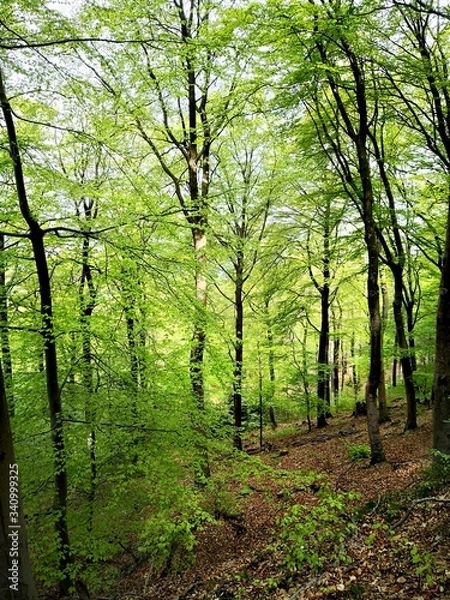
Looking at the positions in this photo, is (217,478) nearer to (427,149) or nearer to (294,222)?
(427,149)

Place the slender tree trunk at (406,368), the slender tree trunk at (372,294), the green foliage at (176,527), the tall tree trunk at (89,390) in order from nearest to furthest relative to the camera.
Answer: the green foliage at (176,527) → the tall tree trunk at (89,390) → the slender tree trunk at (372,294) → the slender tree trunk at (406,368)

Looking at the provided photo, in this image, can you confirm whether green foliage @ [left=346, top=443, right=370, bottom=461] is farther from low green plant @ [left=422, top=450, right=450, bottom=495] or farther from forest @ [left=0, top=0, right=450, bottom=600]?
low green plant @ [left=422, top=450, right=450, bottom=495]

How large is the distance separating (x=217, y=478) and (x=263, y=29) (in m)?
7.96

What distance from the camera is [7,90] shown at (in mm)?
5445

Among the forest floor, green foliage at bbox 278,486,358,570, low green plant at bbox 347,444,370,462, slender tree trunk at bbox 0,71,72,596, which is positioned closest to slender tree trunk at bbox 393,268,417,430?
the forest floor

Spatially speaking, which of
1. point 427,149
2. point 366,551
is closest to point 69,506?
point 366,551

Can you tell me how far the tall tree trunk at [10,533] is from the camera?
3824 millimetres

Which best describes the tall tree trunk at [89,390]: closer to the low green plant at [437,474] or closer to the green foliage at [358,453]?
the low green plant at [437,474]

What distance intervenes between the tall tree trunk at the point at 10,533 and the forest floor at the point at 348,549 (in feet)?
7.22

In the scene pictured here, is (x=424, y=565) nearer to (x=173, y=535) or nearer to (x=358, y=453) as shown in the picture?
(x=173, y=535)

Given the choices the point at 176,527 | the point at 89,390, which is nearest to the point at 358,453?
A: the point at 176,527

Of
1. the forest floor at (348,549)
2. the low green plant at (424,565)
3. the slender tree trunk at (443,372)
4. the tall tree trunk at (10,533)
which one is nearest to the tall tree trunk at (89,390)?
the forest floor at (348,549)

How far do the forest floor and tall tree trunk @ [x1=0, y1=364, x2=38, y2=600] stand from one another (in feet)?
7.22

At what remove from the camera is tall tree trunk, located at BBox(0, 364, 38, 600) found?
3824 mm
